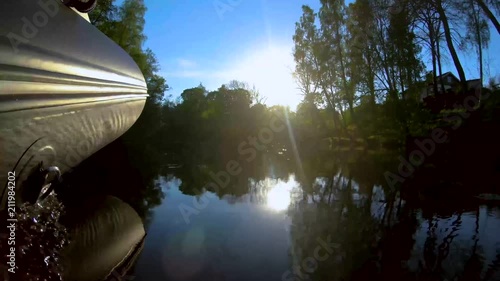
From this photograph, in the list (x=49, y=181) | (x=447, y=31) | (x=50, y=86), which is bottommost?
(x=49, y=181)

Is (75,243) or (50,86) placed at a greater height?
(50,86)

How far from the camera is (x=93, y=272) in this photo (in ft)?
9.70

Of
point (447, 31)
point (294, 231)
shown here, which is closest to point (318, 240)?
point (294, 231)

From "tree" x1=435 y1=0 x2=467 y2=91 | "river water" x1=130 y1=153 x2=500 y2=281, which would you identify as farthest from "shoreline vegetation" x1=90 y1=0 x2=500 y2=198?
"river water" x1=130 y1=153 x2=500 y2=281

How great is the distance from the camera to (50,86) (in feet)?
8.27

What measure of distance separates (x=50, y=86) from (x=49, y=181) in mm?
758

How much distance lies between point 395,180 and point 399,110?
806 centimetres

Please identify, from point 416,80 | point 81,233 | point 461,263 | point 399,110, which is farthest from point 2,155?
point 416,80

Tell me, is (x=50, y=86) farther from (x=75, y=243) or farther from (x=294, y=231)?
(x=294, y=231)

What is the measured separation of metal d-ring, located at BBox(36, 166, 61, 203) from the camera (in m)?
2.52

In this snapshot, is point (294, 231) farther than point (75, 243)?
Yes

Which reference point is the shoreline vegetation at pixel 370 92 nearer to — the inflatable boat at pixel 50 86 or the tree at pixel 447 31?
the tree at pixel 447 31

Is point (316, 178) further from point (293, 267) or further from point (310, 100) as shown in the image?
point (310, 100)

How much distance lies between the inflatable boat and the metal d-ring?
0.11m
